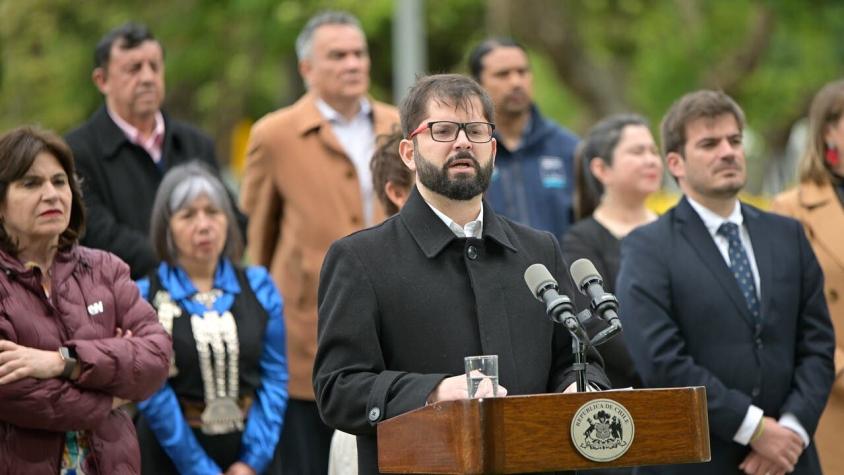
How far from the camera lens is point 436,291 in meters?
6.06

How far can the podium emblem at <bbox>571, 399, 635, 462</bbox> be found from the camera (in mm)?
5336

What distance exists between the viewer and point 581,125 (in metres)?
24.4

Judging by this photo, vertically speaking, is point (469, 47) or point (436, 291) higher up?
point (469, 47)

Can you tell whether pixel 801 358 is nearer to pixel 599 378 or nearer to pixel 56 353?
pixel 599 378

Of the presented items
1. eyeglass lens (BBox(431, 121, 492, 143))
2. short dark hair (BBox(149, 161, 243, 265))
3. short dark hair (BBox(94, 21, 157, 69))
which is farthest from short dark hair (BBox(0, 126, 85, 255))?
short dark hair (BBox(94, 21, 157, 69))

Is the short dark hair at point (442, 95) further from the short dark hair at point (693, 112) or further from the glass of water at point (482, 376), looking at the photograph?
the short dark hair at point (693, 112)

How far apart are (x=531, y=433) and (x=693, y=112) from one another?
10.8 feet

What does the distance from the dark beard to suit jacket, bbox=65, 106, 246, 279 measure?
314cm

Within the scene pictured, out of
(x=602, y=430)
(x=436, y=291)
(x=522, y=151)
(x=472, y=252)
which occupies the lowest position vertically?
(x=602, y=430)

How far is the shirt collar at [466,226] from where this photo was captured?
617 centimetres

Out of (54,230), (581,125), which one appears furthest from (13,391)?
(581,125)

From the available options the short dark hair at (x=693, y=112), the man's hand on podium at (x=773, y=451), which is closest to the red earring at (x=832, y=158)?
the short dark hair at (x=693, y=112)

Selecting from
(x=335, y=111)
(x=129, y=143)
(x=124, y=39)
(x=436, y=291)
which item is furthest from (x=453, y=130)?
(x=124, y=39)

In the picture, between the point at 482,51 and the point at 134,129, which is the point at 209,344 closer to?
the point at 134,129
